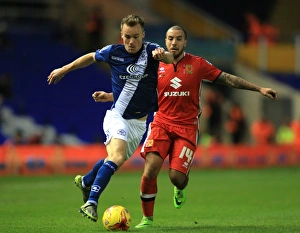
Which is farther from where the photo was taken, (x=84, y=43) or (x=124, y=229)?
(x=84, y=43)

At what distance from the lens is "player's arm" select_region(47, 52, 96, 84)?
32.6 ft

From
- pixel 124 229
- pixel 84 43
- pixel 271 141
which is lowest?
pixel 271 141

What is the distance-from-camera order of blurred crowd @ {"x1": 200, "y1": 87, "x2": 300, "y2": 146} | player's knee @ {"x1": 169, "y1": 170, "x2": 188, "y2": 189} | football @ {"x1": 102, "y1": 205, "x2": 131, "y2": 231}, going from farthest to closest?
blurred crowd @ {"x1": 200, "y1": 87, "x2": 300, "y2": 146} → player's knee @ {"x1": 169, "y1": 170, "x2": 188, "y2": 189} → football @ {"x1": 102, "y1": 205, "x2": 131, "y2": 231}

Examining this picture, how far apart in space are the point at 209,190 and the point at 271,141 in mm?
11584

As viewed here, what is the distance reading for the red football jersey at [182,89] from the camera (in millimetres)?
11023

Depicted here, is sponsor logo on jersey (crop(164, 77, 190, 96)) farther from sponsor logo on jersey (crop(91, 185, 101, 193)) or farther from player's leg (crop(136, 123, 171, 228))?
sponsor logo on jersey (crop(91, 185, 101, 193))

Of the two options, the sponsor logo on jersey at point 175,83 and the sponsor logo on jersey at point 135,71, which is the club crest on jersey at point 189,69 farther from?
the sponsor logo on jersey at point 135,71

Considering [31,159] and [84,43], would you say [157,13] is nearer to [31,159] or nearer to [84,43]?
[84,43]

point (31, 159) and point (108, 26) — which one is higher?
point (108, 26)

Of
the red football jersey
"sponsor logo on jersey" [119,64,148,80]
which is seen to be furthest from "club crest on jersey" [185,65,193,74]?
Result: "sponsor logo on jersey" [119,64,148,80]

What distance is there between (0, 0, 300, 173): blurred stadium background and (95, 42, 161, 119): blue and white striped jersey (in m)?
14.5

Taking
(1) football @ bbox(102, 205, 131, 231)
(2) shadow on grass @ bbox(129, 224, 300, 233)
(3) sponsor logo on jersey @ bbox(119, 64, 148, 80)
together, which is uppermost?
(3) sponsor logo on jersey @ bbox(119, 64, 148, 80)

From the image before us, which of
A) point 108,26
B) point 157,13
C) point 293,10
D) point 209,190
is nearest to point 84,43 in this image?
point 108,26

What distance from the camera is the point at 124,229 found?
9.82m
